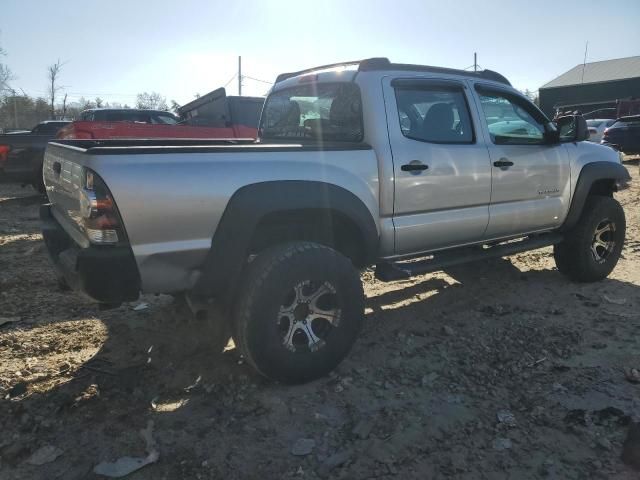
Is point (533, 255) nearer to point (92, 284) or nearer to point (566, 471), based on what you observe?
point (566, 471)

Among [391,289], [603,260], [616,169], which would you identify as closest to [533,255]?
[603,260]

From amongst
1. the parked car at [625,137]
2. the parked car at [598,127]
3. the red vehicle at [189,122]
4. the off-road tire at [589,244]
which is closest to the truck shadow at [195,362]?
the off-road tire at [589,244]

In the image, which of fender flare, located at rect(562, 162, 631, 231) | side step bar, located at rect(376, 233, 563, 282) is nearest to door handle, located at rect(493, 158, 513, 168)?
side step bar, located at rect(376, 233, 563, 282)

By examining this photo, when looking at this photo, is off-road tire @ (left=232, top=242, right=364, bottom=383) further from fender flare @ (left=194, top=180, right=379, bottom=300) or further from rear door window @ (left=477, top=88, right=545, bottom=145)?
rear door window @ (left=477, top=88, right=545, bottom=145)

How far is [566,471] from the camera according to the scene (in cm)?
235

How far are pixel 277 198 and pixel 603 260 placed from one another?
12.8 ft

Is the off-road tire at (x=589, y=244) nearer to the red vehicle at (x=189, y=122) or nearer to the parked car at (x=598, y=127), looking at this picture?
the red vehicle at (x=189, y=122)

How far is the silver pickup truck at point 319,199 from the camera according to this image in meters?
2.61

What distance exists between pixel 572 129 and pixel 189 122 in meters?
6.52

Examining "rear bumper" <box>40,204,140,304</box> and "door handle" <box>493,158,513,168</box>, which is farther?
"door handle" <box>493,158,513,168</box>

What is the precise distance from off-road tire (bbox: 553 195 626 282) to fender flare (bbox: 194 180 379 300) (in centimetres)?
315

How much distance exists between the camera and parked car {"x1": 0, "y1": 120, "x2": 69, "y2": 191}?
9.45 metres

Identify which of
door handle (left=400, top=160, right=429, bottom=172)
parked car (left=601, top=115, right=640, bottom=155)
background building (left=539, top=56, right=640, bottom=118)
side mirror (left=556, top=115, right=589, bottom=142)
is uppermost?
background building (left=539, top=56, right=640, bottom=118)

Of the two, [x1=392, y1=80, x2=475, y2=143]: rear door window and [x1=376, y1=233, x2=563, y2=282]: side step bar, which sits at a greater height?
[x1=392, y1=80, x2=475, y2=143]: rear door window
